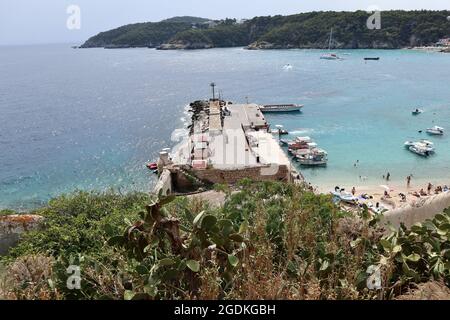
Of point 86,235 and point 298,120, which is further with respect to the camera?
point 298,120

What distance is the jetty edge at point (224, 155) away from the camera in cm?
2228

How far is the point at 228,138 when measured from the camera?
3353 centimetres

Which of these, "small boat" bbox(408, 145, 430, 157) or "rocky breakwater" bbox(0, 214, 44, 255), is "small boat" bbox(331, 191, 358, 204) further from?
"rocky breakwater" bbox(0, 214, 44, 255)

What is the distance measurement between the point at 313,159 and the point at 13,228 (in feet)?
75.8

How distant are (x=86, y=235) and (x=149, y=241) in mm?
4894

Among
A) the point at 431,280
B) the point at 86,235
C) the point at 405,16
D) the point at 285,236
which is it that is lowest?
the point at 86,235

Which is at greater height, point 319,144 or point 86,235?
point 86,235

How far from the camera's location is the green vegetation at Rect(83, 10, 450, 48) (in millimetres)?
130500

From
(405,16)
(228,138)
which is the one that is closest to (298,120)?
(228,138)

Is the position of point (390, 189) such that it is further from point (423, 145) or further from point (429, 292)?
point (429, 292)

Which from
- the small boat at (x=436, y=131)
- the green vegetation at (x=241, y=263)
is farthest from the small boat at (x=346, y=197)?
the small boat at (x=436, y=131)

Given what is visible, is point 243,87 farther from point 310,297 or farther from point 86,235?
point 310,297

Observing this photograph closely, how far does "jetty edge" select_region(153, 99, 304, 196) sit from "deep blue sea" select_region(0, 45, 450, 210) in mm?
2696

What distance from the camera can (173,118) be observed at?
48.9m
